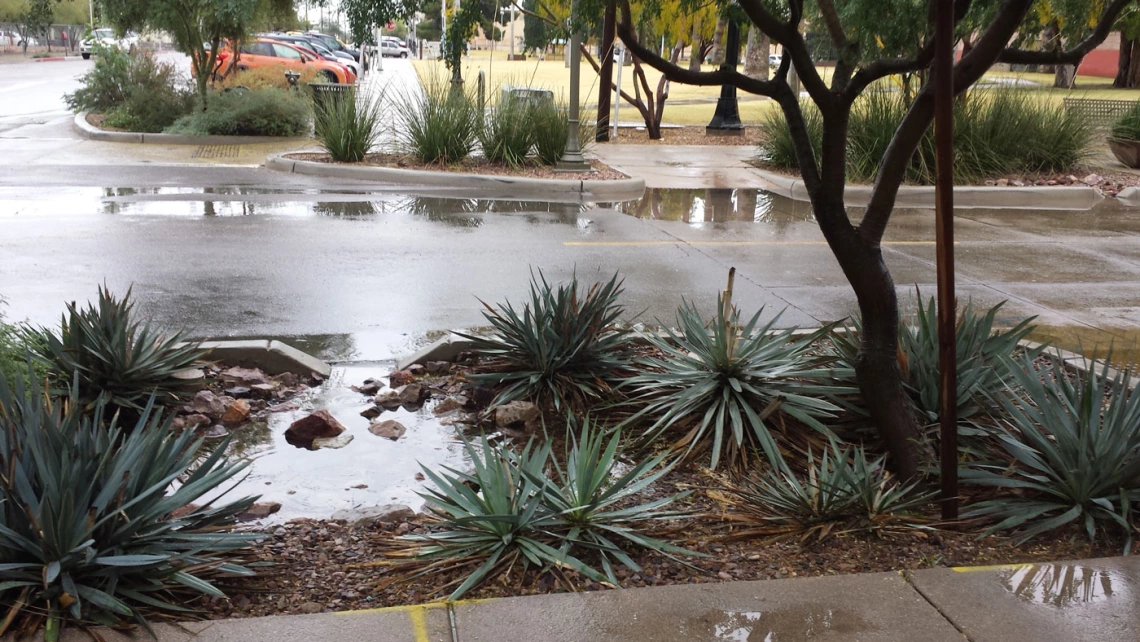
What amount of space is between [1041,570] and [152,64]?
2070 cm

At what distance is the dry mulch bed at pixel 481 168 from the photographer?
15.1 metres

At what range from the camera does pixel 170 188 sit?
542 inches

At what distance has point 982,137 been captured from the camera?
1559 centimetres

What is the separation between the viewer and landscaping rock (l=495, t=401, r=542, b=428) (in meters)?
5.46

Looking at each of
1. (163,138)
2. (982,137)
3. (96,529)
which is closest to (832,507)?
(96,529)

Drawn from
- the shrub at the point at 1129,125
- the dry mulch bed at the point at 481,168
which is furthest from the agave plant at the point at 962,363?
the shrub at the point at 1129,125

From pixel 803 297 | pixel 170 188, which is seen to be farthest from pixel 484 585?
pixel 170 188

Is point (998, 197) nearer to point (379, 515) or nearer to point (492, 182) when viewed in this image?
point (492, 182)

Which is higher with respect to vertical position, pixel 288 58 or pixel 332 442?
pixel 288 58

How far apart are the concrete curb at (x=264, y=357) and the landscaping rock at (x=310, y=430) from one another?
0.96 metres

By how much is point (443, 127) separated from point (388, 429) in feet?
34.9

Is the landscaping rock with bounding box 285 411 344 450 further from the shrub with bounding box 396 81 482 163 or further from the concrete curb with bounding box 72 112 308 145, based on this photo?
the concrete curb with bounding box 72 112 308 145

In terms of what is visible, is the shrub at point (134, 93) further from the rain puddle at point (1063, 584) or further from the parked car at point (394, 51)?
the parked car at point (394, 51)

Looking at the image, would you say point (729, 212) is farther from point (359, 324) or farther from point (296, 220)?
point (359, 324)
